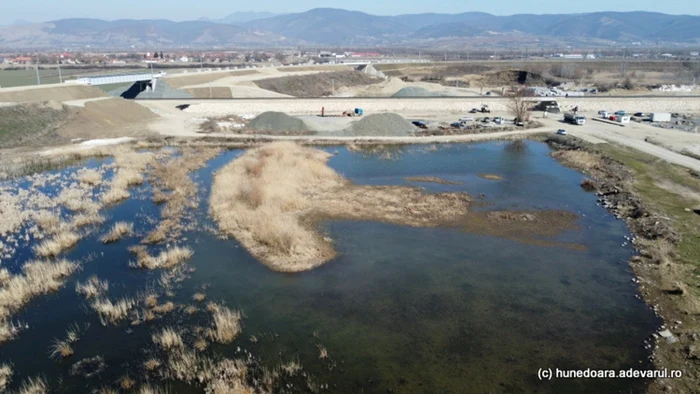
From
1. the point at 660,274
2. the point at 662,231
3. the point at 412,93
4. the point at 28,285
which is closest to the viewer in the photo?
the point at 28,285

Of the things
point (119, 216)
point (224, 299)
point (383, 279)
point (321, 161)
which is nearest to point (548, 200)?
point (383, 279)

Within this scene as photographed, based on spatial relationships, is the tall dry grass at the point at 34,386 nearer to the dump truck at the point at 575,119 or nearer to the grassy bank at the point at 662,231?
the grassy bank at the point at 662,231

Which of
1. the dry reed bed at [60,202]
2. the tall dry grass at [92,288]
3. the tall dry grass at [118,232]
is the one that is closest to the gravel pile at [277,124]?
the dry reed bed at [60,202]

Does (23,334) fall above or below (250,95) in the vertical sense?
below

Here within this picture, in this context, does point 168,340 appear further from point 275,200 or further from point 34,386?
point 275,200

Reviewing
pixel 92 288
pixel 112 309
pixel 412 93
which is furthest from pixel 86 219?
pixel 412 93

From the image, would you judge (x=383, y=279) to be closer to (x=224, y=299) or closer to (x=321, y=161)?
(x=224, y=299)
